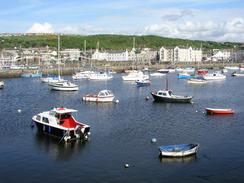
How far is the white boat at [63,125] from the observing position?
34000 millimetres

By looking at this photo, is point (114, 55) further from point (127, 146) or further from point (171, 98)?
point (127, 146)

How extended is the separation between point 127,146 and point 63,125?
5445mm

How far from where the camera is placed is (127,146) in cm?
3288

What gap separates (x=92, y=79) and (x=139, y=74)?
10366mm

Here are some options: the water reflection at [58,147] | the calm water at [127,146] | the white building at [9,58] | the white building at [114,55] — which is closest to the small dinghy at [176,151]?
the calm water at [127,146]

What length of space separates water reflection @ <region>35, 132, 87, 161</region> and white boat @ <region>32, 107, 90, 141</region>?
483 mm

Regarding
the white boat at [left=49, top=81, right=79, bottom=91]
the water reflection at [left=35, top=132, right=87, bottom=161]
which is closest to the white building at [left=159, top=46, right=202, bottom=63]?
the white boat at [left=49, top=81, right=79, bottom=91]

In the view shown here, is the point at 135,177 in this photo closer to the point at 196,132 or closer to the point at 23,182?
the point at 23,182

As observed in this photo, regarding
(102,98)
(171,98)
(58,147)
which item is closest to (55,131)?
(58,147)

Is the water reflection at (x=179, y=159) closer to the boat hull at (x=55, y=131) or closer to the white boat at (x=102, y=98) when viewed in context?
the boat hull at (x=55, y=131)

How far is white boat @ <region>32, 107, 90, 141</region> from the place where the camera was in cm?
3400

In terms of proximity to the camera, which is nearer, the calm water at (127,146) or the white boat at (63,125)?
the calm water at (127,146)

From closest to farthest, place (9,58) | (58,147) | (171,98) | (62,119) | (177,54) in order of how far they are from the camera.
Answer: (58,147)
(62,119)
(171,98)
(9,58)
(177,54)

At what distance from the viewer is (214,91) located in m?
73.5
